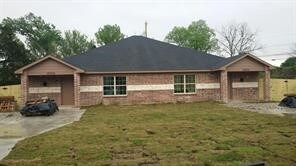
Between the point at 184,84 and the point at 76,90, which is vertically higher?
the point at 184,84

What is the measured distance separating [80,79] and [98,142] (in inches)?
588

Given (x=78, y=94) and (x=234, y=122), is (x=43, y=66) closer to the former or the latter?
(x=78, y=94)

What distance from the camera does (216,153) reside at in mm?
8516

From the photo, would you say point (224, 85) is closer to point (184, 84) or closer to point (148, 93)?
point (184, 84)

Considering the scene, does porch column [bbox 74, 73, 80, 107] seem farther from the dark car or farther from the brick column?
the dark car

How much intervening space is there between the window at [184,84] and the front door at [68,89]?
23.6 ft

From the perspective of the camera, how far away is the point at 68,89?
83.6 ft

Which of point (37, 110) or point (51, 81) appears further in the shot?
point (51, 81)

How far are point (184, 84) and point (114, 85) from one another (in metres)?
4.92

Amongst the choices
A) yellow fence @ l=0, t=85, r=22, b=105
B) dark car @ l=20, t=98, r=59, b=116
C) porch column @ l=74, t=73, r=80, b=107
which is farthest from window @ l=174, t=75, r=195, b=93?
yellow fence @ l=0, t=85, r=22, b=105

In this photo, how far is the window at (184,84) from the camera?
26281 millimetres

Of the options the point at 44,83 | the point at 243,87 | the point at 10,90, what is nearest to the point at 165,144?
the point at 44,83

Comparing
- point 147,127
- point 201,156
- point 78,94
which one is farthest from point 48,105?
point 201,156

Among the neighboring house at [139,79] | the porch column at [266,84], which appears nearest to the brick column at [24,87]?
the neighboring house at [139,79]
